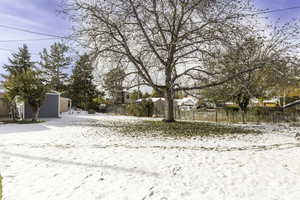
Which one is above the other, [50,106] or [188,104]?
[188,104]

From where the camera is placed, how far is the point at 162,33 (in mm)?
10500

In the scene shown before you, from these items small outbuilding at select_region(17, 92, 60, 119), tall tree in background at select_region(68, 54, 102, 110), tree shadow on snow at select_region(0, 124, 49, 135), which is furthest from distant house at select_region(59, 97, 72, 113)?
tree shadow on snow at select_region(0, 124, 49, 135)

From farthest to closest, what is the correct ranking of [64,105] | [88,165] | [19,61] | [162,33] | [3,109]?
[19,61]
[64,105]
[3,109]
[162,33]
[88,165]

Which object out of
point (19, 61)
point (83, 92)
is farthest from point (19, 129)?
point (19, 61)

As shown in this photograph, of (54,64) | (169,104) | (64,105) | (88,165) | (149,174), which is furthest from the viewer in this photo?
(54,64)

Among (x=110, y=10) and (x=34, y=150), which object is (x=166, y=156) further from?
(x=110, y=10)

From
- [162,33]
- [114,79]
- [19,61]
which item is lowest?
[114,79]

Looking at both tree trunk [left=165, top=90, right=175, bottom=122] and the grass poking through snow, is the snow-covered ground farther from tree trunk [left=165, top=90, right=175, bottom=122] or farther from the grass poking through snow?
tree trunk [left=165, top=90, right=175, bottom=122]

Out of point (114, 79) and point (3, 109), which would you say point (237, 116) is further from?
point (3, 109)

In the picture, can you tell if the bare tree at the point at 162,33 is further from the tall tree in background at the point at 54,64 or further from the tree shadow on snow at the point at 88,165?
the tall tree in background at the point at 54,64

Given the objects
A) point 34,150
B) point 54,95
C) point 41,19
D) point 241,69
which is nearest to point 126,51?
point 41,19

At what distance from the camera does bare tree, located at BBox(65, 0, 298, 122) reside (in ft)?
30.5

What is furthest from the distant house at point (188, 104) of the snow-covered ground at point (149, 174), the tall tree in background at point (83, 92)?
the snow-covered ground at point (149, 174)

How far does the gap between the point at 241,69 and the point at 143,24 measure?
589 cm
